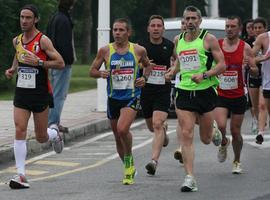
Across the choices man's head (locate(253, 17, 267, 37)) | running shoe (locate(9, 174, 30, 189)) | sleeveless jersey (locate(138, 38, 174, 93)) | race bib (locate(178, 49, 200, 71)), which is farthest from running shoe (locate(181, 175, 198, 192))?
man's head (locate(253, 17, 267, 37))

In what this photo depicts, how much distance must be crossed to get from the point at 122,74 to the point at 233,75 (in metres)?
1.72

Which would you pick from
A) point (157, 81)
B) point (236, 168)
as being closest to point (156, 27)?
point (157, 81)

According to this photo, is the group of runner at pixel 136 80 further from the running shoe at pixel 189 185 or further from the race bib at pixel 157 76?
the race bib at pixel 157 76

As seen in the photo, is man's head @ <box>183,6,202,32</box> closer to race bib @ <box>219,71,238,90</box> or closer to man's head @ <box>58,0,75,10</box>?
race bib @ <box>219,71,238,90</box>

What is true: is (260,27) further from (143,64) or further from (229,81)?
(143,64)

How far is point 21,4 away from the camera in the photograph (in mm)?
25172

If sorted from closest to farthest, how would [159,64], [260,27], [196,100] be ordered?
[196,100], [159,64], [260,27]

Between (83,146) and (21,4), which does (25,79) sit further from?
(21,4)

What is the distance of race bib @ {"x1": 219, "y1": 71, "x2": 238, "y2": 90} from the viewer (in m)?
11.4

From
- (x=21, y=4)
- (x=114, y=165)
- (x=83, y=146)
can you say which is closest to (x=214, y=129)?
(x=114, y=165)

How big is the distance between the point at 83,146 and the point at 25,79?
437 centimetres

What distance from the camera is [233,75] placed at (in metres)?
11.5

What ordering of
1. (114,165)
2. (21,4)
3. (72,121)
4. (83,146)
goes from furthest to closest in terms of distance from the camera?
1. (21,4)
2. (72,121)
3. (83,146)
4. (114,165)

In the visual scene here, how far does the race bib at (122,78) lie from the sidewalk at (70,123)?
9.50 ft
